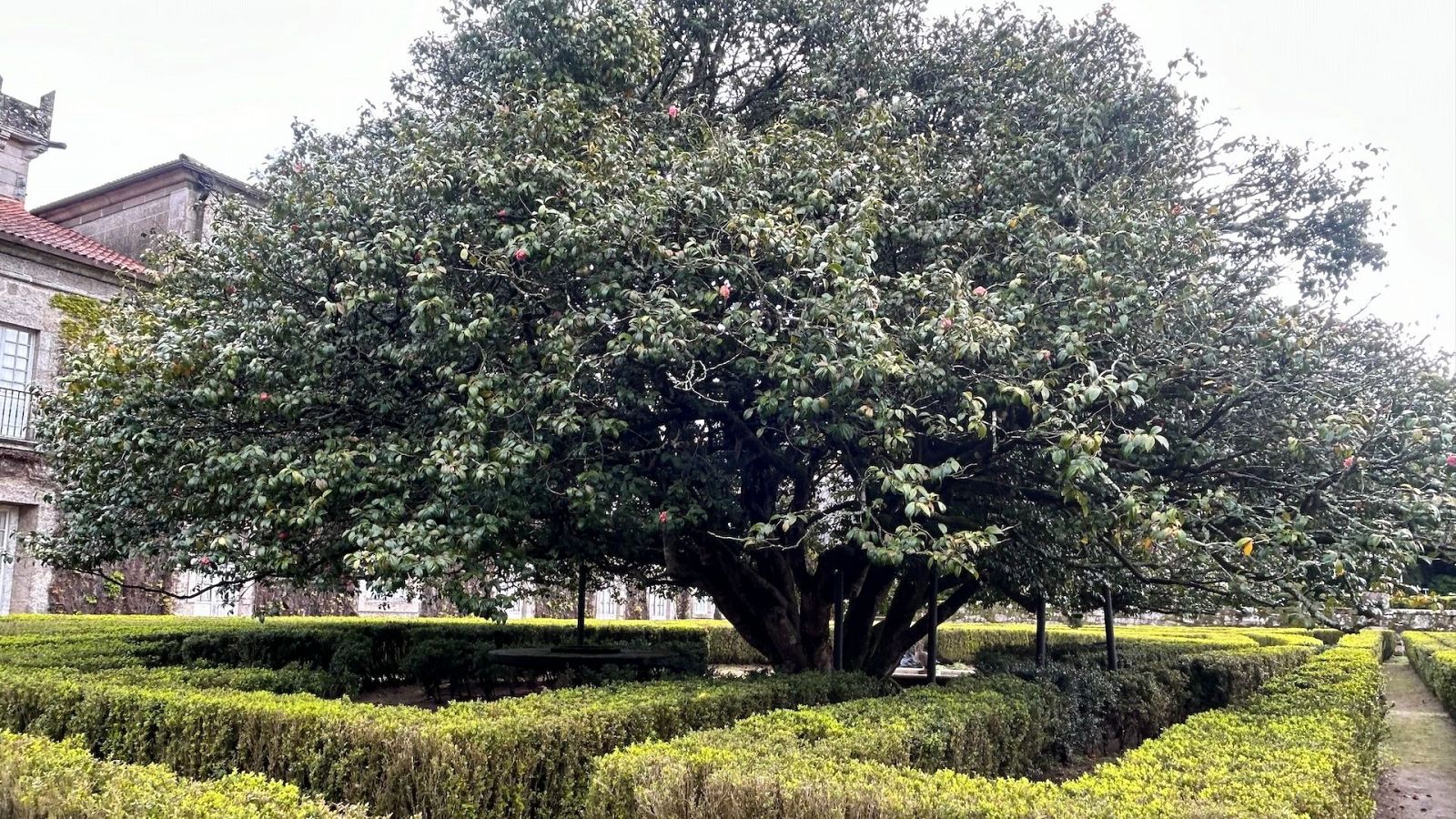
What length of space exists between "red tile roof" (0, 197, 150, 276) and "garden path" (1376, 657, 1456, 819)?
18.3m

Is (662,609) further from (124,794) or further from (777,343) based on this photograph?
(124,794)

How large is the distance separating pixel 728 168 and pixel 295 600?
710 inches

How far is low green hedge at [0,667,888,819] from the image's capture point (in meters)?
4.82

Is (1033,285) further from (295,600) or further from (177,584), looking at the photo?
(295,600)

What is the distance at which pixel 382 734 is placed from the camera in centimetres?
489

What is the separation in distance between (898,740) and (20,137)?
68.7 ft

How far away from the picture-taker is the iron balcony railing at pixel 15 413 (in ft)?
51.3

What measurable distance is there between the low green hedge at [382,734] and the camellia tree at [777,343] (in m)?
1.11

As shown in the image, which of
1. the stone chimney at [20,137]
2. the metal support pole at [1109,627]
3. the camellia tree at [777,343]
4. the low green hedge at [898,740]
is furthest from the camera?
the stone chimney at [20,137]

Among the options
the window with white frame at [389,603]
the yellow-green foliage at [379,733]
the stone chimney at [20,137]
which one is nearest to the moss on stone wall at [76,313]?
the stone chimney at [20,137]

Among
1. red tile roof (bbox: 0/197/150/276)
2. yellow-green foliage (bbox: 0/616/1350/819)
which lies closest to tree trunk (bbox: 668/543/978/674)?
yellow-green foliage (bbox: 0/616/1350/819)

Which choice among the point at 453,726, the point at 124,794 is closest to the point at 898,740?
the point at 453,726

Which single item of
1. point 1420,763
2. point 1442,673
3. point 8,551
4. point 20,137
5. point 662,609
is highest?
point 20,137

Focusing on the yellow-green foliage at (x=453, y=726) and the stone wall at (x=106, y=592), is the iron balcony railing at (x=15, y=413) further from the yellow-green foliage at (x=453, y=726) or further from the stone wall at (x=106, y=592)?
the yellow-green foliage at (x=453, y=726)
